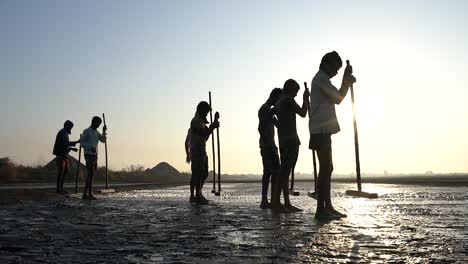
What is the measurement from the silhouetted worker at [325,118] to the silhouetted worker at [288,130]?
1.03 metres

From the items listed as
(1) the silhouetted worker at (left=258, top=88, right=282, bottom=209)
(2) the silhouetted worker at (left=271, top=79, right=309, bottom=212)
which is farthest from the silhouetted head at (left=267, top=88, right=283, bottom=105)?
(2) the silhouetted worker at (left=271, top=79, right=309, bottom=212)

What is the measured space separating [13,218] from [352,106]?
25.8 ft

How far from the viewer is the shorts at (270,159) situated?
8.61 meters

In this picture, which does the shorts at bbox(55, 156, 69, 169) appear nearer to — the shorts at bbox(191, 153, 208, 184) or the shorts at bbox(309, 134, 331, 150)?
the shorts at bbox(191, 153, 208, 184)

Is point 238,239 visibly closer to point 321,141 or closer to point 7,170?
point 321,141

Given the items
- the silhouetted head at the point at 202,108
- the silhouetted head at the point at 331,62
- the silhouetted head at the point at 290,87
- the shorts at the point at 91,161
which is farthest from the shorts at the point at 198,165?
the silhouetted head at the point at 331,62

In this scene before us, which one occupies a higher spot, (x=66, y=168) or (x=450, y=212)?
(x=66, y=168)

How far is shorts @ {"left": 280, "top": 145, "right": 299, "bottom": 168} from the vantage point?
25.8 feet

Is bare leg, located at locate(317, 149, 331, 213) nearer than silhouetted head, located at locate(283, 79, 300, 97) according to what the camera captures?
Yes

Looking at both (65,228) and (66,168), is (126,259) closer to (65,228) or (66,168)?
(65,228)

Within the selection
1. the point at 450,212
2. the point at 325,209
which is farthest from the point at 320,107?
the point at 450,212

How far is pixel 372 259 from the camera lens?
11.3 feet

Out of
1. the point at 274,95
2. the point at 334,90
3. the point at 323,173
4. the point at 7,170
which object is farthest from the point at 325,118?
the point at 7,170

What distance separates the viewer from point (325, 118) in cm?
677
